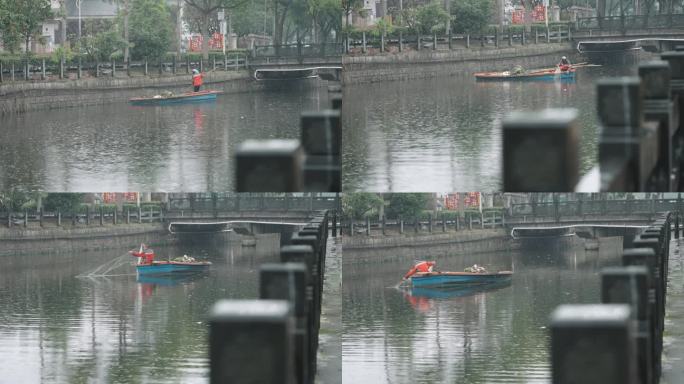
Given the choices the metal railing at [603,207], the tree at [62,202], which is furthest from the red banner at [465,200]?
the tree at [62,202]

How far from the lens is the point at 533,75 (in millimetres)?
24828

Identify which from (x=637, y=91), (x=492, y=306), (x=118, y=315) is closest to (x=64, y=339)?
(x=118, y=315)

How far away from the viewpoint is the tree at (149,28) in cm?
2394

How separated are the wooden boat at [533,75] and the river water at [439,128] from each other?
0.38 ft

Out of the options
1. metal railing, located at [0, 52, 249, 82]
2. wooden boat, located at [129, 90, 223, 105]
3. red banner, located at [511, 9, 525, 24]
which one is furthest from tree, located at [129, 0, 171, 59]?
red banner, located at [511, 9, 525, 24]

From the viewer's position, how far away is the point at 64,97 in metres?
24.3

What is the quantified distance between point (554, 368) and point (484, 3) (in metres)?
20.9

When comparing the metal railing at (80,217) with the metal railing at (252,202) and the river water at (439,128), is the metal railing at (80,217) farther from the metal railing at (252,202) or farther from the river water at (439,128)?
the river water at (439,128)

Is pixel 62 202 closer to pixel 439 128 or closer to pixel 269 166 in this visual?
pixel 439 128

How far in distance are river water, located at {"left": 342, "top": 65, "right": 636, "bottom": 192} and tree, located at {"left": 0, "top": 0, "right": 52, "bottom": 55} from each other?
4853mm

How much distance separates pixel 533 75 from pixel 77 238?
38.5ft

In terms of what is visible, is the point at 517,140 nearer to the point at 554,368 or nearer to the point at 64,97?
the point at 554,368

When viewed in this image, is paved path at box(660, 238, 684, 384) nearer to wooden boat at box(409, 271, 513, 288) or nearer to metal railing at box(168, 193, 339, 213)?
wooden boat at box(409, 271, 513, 288)

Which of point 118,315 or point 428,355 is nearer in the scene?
point 428,355
